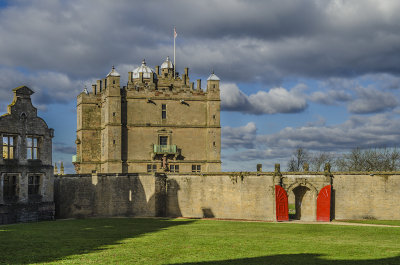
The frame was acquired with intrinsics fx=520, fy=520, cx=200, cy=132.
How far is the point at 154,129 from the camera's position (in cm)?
6131

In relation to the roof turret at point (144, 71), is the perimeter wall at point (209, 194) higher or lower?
lower

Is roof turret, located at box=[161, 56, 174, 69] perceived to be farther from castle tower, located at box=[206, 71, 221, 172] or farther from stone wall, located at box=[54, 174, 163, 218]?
stone wall, located at box=[54, 174, 163, 218]

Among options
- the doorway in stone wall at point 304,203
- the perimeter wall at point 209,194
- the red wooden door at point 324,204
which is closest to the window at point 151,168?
the perimeter wall at point 209,194

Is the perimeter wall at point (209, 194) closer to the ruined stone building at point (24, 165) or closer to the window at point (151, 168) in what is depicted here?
the ruined stone building at point (24, 165)

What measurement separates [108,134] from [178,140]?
832cm

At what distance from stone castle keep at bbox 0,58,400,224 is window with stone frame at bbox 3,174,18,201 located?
0.08 metres

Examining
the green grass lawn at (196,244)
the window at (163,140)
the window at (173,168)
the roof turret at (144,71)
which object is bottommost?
the green grass lawn at (196,244)

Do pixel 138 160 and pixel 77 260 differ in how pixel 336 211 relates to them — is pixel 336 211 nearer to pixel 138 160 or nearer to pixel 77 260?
pixel 138 160

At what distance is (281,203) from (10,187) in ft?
75.5

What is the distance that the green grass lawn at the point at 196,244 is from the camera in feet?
76.2

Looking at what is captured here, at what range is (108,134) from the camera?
5953cm

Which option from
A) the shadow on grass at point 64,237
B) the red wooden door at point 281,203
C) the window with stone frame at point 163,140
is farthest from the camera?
the window with stone frame at point 163,140

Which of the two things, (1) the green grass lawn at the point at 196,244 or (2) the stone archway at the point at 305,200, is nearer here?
(1) the green grass lawn at the point at 196,244

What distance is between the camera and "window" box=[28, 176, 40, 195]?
141 feet
